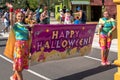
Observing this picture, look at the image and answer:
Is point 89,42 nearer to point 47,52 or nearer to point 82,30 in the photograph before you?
point 82,30

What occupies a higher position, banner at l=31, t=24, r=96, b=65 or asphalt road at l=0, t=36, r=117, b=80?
banner at l=31, t=24, r=96, b=65

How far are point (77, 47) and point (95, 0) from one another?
42.5m

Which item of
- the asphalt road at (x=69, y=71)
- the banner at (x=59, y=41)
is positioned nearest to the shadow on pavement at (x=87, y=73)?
the asphalt road at (x=69, y=71)

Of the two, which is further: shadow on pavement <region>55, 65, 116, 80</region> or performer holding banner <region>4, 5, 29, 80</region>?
shadow on pavement <region>55, 65, 116, 80</region>

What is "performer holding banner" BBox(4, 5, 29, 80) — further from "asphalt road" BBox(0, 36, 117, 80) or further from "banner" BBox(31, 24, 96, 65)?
"asphalt road" BBox(0, 36, 117, 80)

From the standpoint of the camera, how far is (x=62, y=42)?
9.67m

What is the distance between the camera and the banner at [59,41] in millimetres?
8805

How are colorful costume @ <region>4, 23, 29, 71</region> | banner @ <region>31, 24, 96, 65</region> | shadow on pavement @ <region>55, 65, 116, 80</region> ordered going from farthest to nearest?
shadow on pavement @ <region>55, 65, 116, 80</region> → banner @ <region>31, 24, 96, 65</region> → colorful costume @ <region>4, 23, 29, 71</region>

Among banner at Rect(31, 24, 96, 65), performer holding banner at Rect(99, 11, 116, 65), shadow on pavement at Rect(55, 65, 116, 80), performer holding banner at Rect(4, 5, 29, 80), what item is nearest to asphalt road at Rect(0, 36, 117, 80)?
shadow on pavement at Rect(55, 65, 116, 80)

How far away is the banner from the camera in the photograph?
880 cm

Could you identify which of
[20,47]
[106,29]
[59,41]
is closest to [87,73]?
[59,41]

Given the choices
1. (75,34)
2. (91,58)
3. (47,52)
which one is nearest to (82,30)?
(75,34)

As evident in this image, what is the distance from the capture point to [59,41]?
9539 millimetres

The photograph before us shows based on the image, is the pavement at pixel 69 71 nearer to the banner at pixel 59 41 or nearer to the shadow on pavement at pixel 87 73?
the shadow on pavement at pixel 87 73
